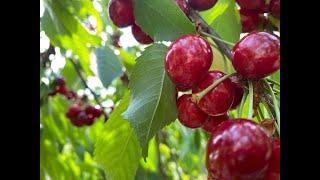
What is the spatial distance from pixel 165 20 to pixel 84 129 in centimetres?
216

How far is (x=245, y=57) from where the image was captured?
921mm

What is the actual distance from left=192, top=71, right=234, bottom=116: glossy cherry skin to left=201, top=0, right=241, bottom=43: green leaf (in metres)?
0.40

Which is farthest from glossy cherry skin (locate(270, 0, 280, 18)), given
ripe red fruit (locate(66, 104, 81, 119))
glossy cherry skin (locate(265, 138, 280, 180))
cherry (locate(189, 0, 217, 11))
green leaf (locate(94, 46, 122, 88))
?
ripe red fruit (locate(66, 104, 81, 119))

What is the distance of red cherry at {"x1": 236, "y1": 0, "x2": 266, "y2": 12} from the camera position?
1.24 m

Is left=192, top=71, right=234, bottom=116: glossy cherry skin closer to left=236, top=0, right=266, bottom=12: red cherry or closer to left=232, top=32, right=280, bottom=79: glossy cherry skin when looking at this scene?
left=232, top=32, right=280, bottom=79: glossy cherry skin

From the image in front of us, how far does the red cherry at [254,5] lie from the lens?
1243 millimetres

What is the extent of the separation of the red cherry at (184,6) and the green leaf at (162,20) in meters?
0.05

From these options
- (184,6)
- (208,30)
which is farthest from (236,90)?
(184,6)

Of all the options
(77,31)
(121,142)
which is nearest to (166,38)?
(121,142)
